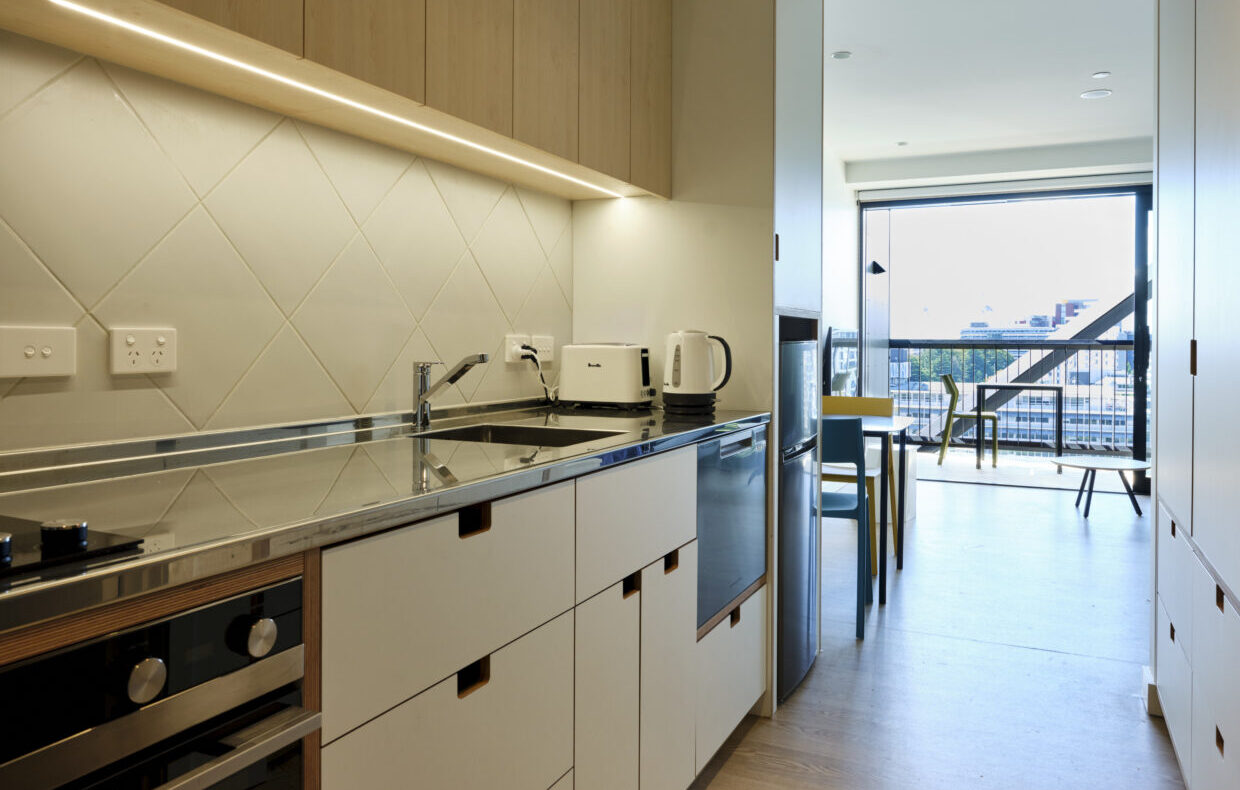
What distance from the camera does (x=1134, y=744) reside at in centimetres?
244

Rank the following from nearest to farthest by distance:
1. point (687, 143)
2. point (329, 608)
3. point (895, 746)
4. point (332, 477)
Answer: point (329, 608) → point (332, 477) → point (895, 746) → point (687, 143)

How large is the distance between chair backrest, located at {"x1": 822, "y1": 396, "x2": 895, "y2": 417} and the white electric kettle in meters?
2.28

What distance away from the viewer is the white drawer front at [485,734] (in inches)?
41.5

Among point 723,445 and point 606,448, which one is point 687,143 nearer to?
point 723,445

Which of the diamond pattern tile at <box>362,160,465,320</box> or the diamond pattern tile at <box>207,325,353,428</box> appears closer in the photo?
the diamond pattern tile at <box>207,325,353,428</box>

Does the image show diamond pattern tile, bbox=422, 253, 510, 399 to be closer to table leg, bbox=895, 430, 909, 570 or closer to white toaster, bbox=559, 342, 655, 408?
white toaster, bbox=559, 342, 655, 408

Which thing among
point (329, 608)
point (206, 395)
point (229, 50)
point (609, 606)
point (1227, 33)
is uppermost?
point (1227, 33)

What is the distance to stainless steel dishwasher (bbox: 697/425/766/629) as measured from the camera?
2.14 m

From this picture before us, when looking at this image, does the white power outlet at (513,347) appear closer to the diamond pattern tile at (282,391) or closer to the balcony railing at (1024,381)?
the diamond pattern tile at (282,391)

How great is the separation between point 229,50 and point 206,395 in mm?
593

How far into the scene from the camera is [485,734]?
4.20 feet

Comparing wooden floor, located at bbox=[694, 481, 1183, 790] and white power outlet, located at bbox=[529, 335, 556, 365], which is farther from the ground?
white power outlet, located at bbox=[529, 335, 556, 365]

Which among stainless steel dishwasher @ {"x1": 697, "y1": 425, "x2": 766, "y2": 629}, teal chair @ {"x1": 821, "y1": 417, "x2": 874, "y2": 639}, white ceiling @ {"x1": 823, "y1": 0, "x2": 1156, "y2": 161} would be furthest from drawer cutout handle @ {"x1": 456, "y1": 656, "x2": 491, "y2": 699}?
white ceiling @ {"x1": 823, "y1": 0, "x2": 1156, "y2": 161}

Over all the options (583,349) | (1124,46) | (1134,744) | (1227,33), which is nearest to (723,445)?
(583,349)
